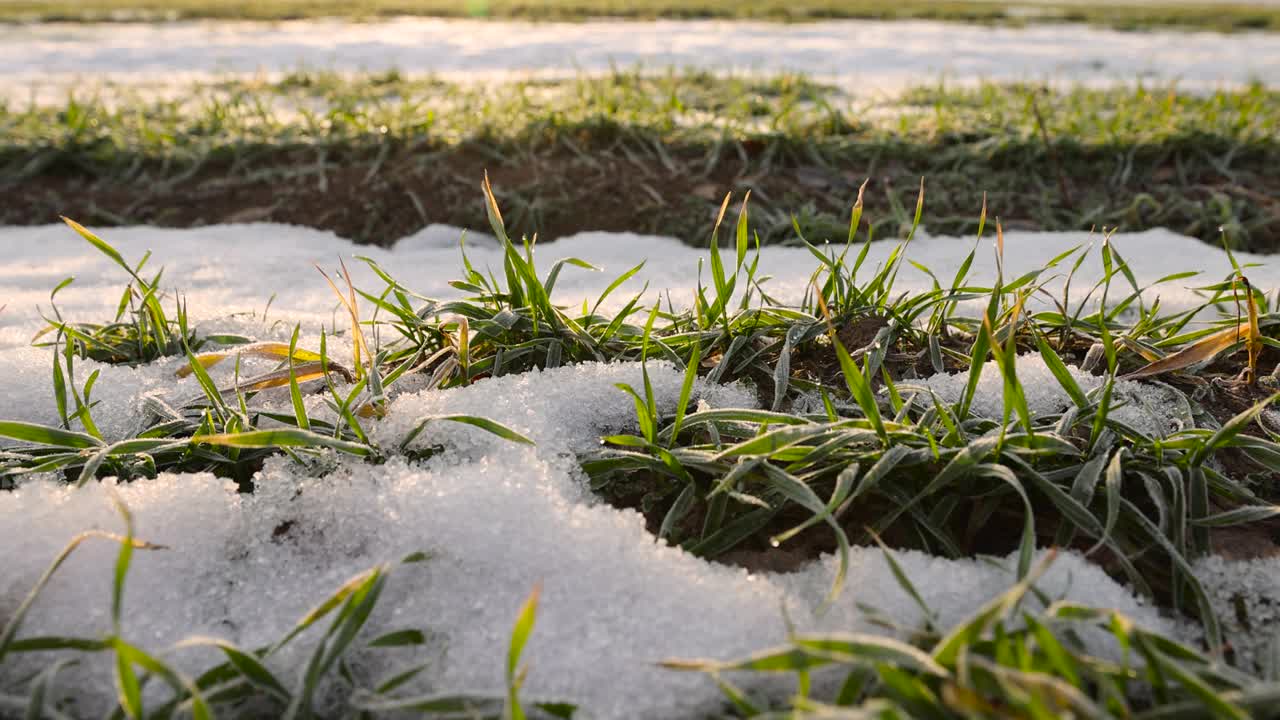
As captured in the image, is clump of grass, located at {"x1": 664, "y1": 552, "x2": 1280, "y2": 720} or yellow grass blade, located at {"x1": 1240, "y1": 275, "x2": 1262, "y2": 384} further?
yellow grass blade, located at {"x1": 1240, "y1": 275, "x2": 1262, "y2": 384}

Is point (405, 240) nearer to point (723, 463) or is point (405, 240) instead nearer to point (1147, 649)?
point (723, 463)

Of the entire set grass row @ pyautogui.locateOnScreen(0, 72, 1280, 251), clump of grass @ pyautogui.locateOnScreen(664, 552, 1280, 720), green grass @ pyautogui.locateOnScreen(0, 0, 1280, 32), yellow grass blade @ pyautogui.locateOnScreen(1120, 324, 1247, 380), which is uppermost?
green grass @ pyautogui.locateOnScreen(0, 0, 1280, 32)

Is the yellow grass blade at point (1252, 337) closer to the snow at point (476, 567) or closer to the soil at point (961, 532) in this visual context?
the soil at point (961, 532)

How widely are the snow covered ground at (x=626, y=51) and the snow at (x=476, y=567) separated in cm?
400

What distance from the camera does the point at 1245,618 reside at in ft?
2.87

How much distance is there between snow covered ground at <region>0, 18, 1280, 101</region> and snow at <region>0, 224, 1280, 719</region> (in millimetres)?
4002

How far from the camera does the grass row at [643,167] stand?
2.66 m

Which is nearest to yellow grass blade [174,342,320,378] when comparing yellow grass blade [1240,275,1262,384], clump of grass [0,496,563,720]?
clump of grass [0,496,563,720]

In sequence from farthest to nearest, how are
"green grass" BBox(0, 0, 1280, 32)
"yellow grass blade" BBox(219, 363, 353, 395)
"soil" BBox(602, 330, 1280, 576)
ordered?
"green grass" BBox(0, 0, 1280, 32), "yellow grass blade" BBox(219, 363, 353, 395), "soil" BBox(602, 330, 1280, 576)

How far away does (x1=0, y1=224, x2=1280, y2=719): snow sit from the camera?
2.67ft

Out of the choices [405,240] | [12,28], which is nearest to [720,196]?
[405,240]

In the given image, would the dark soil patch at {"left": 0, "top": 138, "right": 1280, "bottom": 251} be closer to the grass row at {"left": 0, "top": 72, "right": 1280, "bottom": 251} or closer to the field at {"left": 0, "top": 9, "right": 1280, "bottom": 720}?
the grass row at {"left": 0, "top": 72, "right": 1280, "bottom": 251}

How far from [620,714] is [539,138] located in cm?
260

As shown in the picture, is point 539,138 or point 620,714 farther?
point 539,138
